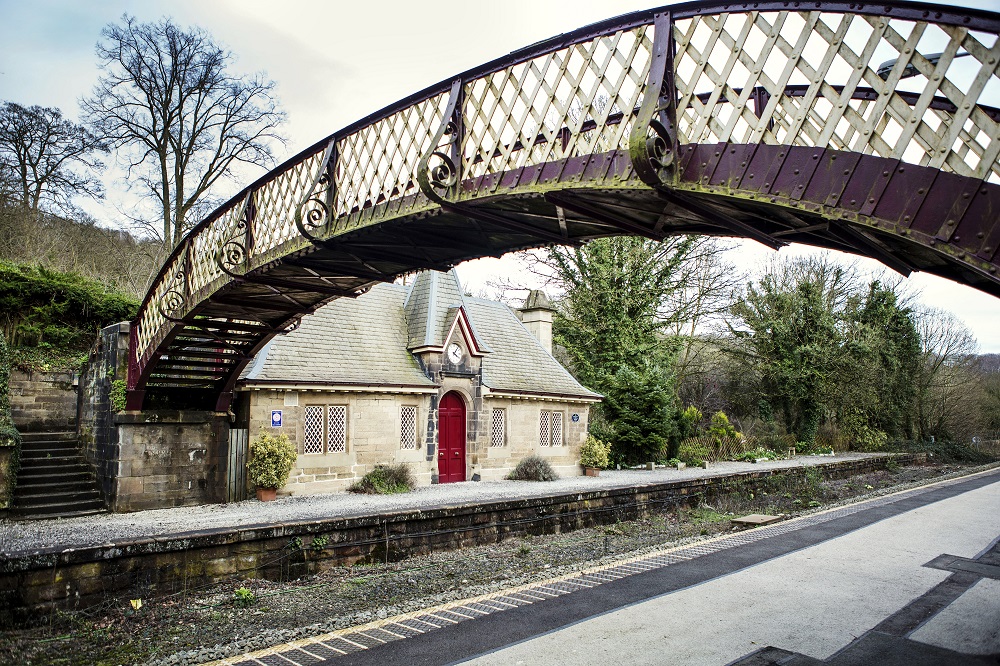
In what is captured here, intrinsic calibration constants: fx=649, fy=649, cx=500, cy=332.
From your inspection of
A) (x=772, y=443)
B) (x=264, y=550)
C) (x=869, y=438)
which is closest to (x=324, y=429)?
(x=264, y=550)

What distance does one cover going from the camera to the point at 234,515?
469 inches

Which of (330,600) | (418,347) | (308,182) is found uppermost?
(308,182)

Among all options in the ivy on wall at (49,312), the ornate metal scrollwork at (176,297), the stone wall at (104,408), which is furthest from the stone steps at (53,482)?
the ornate metal scrollwork at (176,297)

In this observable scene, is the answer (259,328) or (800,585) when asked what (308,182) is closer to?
(259,328)

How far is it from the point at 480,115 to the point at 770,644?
5.83 metres

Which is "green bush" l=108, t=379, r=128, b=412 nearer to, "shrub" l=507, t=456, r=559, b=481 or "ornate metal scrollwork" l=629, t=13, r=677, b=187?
"shrub" l=507, t=456, r=559, b=481

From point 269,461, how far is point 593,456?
10.7 meters

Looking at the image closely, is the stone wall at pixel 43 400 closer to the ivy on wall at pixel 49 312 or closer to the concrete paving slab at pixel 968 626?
the ivy on wall at pixel 49 312

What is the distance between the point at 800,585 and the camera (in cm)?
845

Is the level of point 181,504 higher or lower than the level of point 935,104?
lower

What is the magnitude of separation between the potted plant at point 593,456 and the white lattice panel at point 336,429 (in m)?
8.50

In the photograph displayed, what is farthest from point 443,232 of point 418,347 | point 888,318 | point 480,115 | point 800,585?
point 888,318

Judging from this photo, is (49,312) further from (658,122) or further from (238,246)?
(658,122)

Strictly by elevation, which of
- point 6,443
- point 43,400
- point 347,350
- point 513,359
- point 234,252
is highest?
point 234,252
